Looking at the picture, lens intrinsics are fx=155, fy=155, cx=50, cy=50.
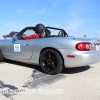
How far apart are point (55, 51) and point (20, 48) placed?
1.31m

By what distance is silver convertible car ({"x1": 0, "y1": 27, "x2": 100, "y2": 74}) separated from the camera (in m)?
3.61

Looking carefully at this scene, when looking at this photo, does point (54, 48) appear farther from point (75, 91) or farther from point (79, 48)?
point (75, 91)

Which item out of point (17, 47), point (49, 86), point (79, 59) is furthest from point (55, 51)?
point (17, 47)

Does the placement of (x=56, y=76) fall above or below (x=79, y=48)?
below

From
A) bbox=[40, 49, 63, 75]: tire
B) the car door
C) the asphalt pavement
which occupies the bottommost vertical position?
the asphalt pavement

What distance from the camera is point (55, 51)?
384cm

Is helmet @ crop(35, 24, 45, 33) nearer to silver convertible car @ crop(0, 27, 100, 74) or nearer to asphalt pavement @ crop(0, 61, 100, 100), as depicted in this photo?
silver convertible car @ crop(0, 27, 100, 74)

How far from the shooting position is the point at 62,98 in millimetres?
2527

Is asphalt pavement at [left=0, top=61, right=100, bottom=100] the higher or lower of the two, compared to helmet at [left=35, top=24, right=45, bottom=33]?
lower

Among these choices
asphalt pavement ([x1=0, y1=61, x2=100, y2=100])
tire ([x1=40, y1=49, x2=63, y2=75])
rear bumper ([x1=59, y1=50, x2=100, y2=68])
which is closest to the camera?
asphalt pavement ([x1=0, y1=61, x2=100, y2=100])

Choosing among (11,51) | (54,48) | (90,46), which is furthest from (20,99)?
(11,51)

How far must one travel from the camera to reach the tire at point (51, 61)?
12.4ft

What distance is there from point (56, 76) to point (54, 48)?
0.69m

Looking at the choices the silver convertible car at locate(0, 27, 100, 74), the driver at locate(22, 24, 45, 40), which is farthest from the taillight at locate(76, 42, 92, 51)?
the driver at locate(22, 24, 45, 40)
